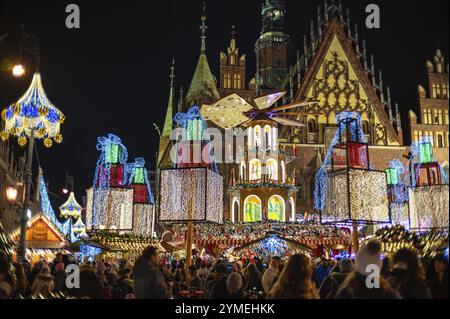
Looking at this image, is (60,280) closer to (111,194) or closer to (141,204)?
(111,194)

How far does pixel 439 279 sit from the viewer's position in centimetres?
566

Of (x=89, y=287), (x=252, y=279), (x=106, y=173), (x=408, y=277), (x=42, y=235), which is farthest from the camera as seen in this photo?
(x=42, y=235)

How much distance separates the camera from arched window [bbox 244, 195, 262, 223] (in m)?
29.4

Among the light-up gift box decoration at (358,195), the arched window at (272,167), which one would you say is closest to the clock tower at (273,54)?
the arched window at (272,167)

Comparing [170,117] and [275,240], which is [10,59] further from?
[170,117]

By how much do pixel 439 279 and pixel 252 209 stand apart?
24.1 metres

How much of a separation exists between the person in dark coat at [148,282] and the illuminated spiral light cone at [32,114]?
8.28 meters

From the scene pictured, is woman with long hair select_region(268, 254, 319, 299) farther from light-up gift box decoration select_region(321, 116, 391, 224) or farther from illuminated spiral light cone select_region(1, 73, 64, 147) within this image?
illuminated spiral light cone select_region(1, 73, 64, 147)

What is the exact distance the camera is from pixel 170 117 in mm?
40312

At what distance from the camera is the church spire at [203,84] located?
115 ft

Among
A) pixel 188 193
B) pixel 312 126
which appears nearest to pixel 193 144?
pixel 188 193

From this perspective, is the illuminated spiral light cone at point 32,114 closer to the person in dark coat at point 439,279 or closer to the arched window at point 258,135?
the person in dark coat at point 439,279

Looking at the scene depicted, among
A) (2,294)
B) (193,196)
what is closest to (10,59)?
(193,196)
